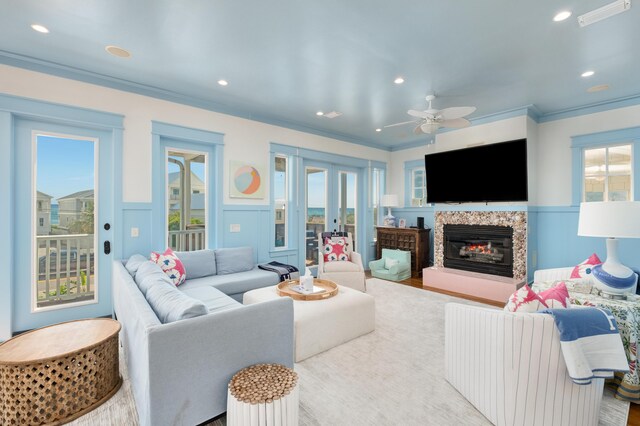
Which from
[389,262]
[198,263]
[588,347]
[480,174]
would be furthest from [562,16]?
[198,263]

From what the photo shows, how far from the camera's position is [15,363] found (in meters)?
1.64

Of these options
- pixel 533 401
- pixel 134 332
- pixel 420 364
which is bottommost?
pixel 420 364

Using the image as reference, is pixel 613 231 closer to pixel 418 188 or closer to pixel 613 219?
pixel 613 219

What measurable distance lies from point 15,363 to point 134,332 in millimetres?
627

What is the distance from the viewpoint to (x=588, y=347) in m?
1.48

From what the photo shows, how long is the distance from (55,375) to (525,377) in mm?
2728

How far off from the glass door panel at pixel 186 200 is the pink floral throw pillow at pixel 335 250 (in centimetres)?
190

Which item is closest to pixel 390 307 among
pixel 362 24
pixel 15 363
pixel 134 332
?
pixel 134 332

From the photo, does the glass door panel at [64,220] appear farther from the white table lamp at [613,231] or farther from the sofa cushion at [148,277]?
the white table lamp at [613,231]

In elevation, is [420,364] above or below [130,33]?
below

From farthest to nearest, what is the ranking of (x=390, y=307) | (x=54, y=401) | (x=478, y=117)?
1. (x=478, y=117)
2. (x=390, y=307)
3. (x=54, y=401)

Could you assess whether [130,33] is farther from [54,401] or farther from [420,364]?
[420,364]

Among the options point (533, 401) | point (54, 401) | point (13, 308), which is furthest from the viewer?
point (13, 308)

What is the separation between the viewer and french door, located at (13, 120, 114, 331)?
3008mm
